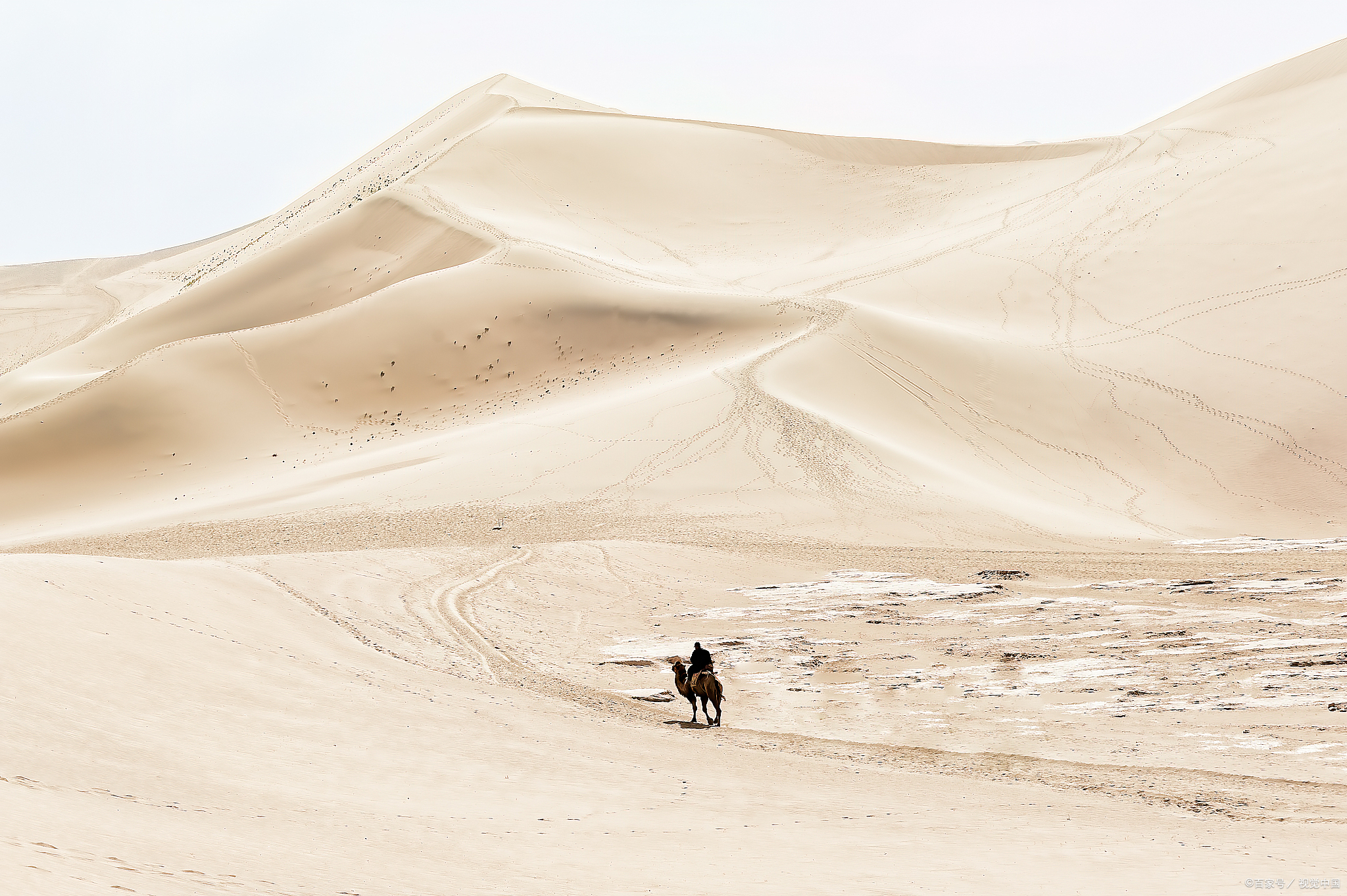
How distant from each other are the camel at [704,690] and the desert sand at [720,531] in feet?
1.02

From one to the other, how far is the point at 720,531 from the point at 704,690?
36.7 ft

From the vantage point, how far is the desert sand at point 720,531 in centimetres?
657

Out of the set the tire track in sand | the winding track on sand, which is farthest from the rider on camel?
the tire track in sand

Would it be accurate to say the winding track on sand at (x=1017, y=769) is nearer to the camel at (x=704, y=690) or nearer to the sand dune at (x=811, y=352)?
the camel at (x=704, y=690)

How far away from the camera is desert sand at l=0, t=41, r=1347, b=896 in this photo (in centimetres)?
657

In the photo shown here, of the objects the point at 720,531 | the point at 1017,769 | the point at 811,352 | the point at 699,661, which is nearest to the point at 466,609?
the point at 699,661

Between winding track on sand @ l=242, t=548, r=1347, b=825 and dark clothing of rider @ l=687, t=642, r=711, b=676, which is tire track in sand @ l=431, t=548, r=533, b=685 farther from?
dark clothing of rider @ l=687, t=642, r=711, b=676

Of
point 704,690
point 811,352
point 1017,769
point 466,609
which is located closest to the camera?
point 1017,769

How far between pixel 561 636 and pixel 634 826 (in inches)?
290

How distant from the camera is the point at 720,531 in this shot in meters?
21.3

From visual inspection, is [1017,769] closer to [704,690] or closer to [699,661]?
[704,690]

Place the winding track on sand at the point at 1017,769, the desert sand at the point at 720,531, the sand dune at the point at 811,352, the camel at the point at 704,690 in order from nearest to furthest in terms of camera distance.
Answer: the desert sand at the point at 720,531, the winding track on sand at the point at 1017,769, the camel at the point at 704,690, the sand dune at the point at 811,352

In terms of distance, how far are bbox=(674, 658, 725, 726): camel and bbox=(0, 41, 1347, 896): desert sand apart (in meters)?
0.31

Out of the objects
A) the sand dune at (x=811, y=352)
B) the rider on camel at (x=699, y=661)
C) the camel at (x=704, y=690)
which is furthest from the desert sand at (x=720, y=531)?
the rider on camel at (x=699, y=661)
